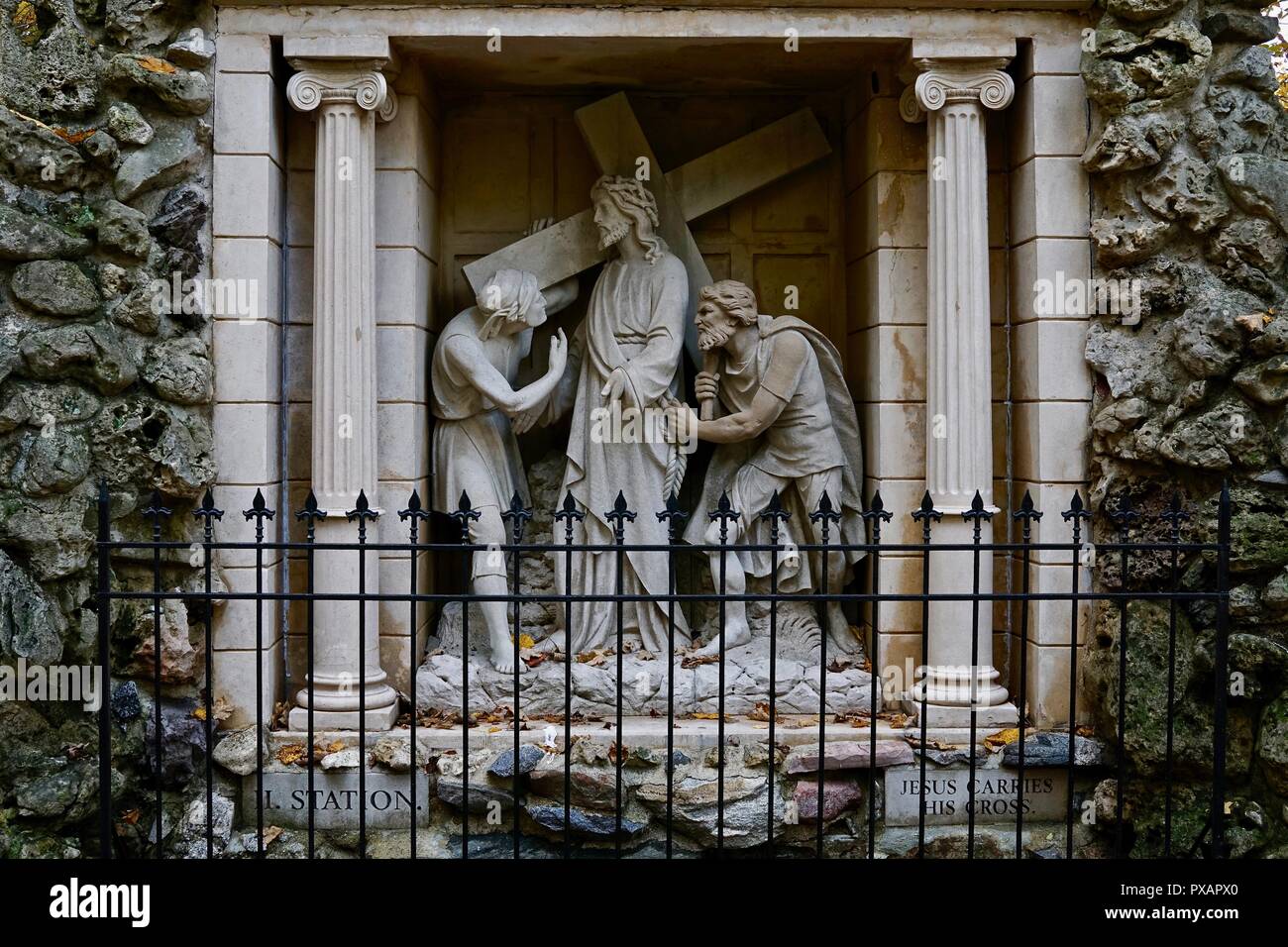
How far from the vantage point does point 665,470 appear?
6.74 metres

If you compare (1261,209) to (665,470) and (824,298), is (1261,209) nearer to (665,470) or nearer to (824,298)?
(824,298)

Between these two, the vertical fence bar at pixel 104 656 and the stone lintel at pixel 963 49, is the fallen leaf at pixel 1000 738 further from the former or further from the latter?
the vertical fence bar at pixel 104 656

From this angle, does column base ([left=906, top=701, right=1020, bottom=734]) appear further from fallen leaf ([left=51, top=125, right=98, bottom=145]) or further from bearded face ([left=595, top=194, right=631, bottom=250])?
fallen leaf ([left=51, top=125, right=98, bottom=145])

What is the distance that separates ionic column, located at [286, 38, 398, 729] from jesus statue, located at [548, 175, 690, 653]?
122 centimetres

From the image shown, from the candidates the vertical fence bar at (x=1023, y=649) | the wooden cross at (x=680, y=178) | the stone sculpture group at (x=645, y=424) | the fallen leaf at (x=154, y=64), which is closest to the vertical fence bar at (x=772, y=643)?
the stone sculpture group at (x=645, y=424)

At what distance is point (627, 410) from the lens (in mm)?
6695

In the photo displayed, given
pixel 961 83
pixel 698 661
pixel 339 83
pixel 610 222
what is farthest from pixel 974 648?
pixel 339 83

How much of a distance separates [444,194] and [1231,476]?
15.3 ft

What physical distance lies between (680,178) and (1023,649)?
3.49m

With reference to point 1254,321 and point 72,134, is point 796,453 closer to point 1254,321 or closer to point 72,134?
point 1254,321

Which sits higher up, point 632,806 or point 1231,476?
point 1231,476

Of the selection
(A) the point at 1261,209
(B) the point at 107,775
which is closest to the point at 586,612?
(B) the point at 107,775

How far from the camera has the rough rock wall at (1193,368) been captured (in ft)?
18.3

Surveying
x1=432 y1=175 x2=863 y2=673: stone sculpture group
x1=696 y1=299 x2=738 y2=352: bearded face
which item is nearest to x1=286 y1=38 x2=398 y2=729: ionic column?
x1=432 y1=175 x2=863 y2=673: stone sculpture group
